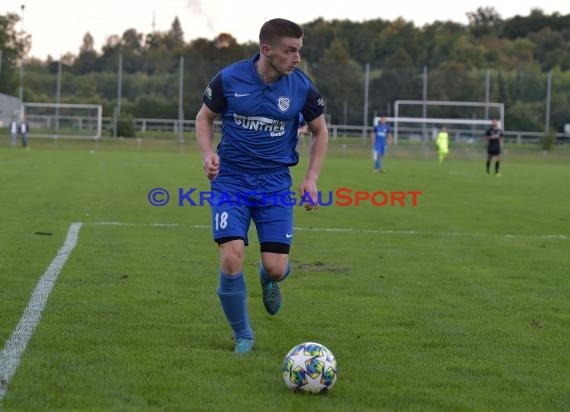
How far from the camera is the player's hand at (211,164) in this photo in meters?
5.74

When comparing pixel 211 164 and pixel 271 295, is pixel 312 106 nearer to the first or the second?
pixel 211 164

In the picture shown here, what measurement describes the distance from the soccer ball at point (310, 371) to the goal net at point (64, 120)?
52.5m

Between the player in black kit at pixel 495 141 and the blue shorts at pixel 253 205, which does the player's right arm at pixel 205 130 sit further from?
the player in black kit at pixel 495 141

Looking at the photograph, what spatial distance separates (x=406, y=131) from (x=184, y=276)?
48.6 m

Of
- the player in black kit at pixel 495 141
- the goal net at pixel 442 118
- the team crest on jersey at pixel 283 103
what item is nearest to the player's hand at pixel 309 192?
the team crest on jersey at pixel 283 103

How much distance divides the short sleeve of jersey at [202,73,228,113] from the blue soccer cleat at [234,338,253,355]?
1485 mm

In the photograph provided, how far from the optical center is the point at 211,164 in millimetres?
5738

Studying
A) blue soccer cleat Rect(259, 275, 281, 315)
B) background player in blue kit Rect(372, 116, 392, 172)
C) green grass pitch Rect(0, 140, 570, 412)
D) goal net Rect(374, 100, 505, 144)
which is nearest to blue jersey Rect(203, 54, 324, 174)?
blue soccer cleat Rect(259, 275, 281, 315)

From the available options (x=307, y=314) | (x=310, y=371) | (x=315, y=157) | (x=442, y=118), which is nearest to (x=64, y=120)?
(x=442, y=118)

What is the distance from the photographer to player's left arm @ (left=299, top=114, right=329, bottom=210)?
20.4 feet

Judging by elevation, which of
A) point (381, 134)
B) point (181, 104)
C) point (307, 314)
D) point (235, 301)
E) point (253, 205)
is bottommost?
point (307, 314)

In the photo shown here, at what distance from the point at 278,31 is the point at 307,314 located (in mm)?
2337

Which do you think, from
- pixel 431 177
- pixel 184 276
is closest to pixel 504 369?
pixel 184 276

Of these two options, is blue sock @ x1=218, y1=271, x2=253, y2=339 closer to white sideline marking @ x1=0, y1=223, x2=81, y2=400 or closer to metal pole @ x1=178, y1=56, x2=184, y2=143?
white sideline marking @ x1=0, y1=223, x2=81, y2=400
